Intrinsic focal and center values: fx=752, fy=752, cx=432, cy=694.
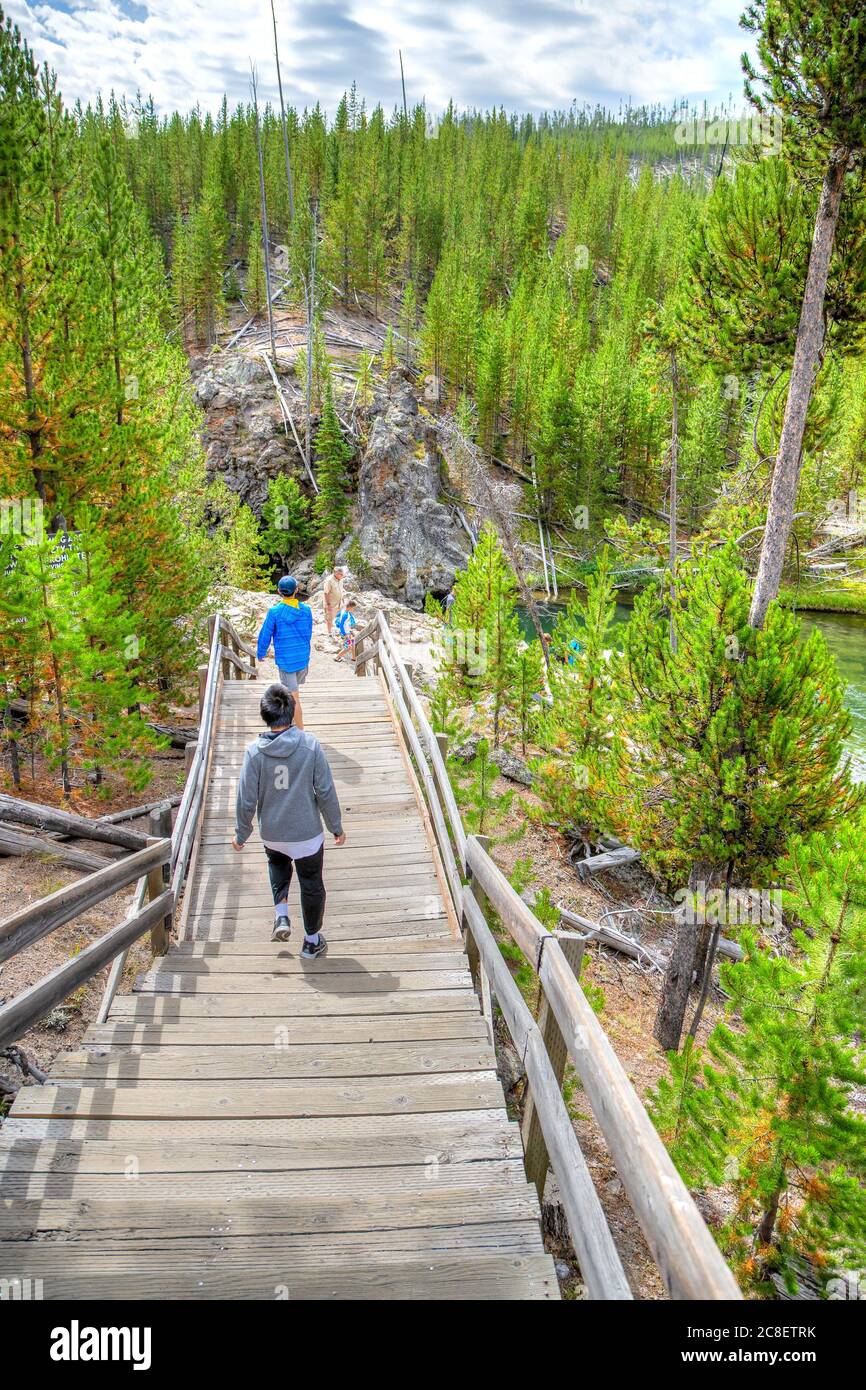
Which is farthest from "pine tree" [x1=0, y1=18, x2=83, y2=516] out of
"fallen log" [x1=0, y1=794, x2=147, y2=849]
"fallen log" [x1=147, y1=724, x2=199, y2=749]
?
"fallen log" [x1=0, y1=794, x2=147, y2=849]

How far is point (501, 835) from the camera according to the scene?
542 inches

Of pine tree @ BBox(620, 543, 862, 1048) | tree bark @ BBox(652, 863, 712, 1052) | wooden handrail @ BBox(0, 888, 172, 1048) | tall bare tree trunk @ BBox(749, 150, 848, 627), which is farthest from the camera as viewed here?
tree bark @ BBox(652, 863, 712, 1052)

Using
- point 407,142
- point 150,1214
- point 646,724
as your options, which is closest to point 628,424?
point 646,724

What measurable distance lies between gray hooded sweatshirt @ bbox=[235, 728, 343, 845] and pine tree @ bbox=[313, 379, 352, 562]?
130 ft

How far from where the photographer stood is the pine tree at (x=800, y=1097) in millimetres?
5145

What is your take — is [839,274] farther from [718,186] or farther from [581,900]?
[581,900]

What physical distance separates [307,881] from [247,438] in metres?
46.6

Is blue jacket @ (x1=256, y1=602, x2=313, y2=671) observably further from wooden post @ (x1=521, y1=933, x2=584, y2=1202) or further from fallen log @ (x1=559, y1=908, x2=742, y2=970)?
fallen log @ (x1=559, y1=908, x2=742, y2=970)

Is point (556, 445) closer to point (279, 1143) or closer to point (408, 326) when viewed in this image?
Answer: point (408, 326)

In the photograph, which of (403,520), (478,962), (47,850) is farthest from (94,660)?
(403,520)

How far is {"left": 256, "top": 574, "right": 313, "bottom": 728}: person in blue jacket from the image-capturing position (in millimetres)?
8430

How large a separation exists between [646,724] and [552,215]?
319 ft
